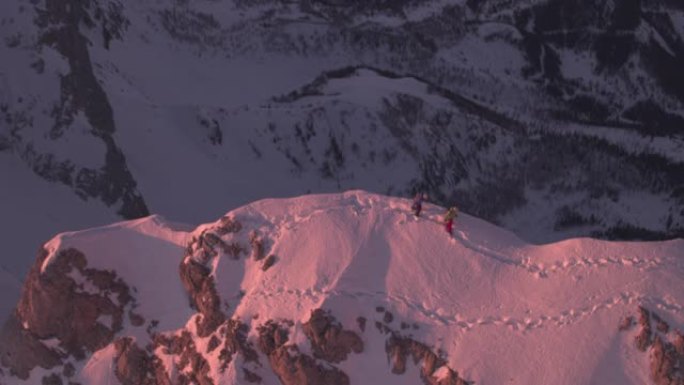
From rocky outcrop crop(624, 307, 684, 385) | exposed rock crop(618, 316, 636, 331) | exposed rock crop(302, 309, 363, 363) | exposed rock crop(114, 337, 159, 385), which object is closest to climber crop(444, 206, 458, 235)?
exposed rock crop(302, 309, 363, 363)

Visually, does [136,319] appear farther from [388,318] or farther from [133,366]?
[388,318]

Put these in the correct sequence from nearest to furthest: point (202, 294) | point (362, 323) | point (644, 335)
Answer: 1. point (644, 335)
2. point (362, 323)
3. point (202, 294)

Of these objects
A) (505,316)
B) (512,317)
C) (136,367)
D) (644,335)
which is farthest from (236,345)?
(644,335)

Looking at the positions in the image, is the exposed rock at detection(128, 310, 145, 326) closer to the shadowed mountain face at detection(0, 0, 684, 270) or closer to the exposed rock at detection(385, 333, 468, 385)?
the exposed rock at detection(385, 333, 468, 385)

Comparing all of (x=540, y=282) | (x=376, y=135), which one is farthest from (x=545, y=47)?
(x=540, y=282)

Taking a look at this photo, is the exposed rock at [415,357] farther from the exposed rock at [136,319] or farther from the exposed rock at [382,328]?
the exposed rock at [136,319]

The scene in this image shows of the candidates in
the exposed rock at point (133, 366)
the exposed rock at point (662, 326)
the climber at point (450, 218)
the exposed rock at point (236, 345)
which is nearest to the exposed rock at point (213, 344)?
the exposed rock at point (236, 345)
